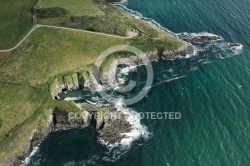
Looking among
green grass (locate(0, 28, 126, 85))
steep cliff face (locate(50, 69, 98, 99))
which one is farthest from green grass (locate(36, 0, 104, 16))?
steep cliff face (locate(50, 69, 98, 99))

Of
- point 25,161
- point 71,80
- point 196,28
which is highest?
point 196,28

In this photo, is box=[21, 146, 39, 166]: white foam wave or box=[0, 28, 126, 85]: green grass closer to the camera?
box=[21, 146, 39, 166]: white foam wave

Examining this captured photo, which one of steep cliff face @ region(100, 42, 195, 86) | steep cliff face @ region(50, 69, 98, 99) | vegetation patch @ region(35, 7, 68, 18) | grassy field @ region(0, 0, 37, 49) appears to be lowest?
grassy field @ region(0, 0, 37, 49)

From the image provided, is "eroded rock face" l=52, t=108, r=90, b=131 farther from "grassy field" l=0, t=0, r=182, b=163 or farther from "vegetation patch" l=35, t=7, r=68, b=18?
"vegetation patch" l=35, t=7, r=68, b=18

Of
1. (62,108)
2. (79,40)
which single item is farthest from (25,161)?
(79,40)

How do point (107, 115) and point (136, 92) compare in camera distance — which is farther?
point (136, 92)

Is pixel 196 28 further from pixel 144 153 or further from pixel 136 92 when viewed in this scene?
pixel 144 153

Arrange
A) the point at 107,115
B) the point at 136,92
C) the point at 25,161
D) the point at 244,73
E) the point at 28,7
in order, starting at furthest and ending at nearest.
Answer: the point at 28,7 → the point at 244,73 → the point at 136,92 → the point at 107,115 → the point at 25,161

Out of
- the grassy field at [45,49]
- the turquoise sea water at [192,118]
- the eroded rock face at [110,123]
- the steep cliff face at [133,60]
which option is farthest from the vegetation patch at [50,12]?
the eroded rock face at [110,123]
